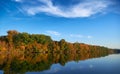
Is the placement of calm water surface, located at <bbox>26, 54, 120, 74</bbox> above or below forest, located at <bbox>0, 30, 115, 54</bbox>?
below

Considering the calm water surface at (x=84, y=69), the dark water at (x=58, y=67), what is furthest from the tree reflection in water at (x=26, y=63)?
the calm water surface at (x=84, y=69)

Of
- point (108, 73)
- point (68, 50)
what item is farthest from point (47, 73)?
point (68, 50)

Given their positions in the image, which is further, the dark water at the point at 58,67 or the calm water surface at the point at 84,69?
the dark water at the point at 58,67

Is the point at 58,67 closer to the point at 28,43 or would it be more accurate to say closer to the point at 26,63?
the point at 26,63

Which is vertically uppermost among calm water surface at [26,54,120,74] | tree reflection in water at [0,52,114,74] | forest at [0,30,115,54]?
forest at [0,30,115,54]

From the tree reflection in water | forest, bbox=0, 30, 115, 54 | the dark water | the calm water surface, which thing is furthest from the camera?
forest, bbox=0, 30, 115, 54

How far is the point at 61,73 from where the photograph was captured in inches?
973

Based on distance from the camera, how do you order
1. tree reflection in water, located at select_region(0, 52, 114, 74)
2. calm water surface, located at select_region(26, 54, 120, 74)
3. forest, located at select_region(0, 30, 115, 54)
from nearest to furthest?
1. calm water surface, located at select_region(26, 54, 120, 74)
2. tree reflection in water, located at select_region(0, 52, 114, 74)
3. forest, located at select_region(0, 30, 115, 54)

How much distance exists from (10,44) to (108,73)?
187 ft

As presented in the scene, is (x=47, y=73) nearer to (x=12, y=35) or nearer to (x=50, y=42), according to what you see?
(x=12, y=35)

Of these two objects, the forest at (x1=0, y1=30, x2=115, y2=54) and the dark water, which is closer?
the dark water

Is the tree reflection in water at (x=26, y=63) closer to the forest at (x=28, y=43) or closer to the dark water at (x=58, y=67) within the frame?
the dark water at (x=58, y=67)

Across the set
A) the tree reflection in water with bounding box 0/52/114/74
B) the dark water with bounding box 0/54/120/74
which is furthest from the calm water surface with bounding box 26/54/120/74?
the tree reflection in water with bounding box 0/52/114/74

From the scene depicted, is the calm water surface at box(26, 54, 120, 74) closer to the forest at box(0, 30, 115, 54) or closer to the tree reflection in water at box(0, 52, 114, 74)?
the tree reflection in water at box(0, 52, 114, 74)
